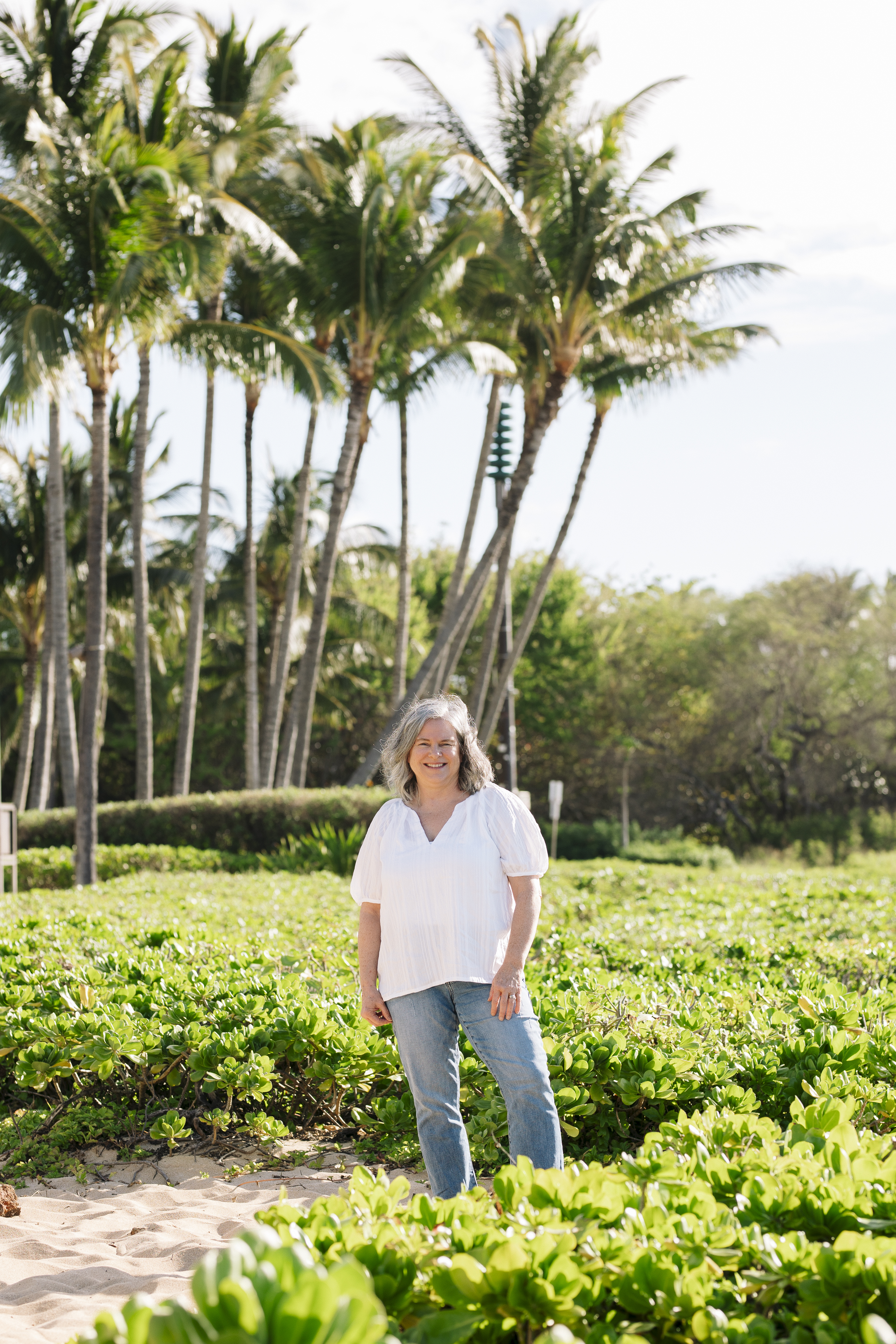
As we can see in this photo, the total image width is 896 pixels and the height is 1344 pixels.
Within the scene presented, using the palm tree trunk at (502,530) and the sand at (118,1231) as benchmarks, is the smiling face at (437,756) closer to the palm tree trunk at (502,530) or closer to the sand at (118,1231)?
the sand at (118,1231)

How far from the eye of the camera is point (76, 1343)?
4.87 ft

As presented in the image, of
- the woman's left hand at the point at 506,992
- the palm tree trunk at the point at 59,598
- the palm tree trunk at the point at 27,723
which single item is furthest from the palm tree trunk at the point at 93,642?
the palm tree trunk at the point at 27,723

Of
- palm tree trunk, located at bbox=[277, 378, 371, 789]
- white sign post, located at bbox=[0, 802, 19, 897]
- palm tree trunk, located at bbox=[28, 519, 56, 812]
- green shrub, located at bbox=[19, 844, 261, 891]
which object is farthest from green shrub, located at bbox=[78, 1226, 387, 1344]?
palm tree trunk, located at bbox=[28, 519, 56, 812]

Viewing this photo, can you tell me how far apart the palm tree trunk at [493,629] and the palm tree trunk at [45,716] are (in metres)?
8.06

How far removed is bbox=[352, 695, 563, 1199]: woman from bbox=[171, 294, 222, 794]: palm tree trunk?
51.3ft

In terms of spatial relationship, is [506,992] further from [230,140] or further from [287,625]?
[287,625]

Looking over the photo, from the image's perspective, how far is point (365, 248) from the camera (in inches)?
594

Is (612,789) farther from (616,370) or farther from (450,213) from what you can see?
(450,213)

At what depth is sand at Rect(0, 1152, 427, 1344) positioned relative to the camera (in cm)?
286

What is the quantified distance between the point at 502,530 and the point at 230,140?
7387mm

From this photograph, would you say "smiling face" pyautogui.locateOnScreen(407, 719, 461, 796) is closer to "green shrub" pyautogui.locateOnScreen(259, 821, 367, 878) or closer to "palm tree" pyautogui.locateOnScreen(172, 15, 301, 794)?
"green shrub" pyautogui.locateOnScreen(259, 821, 367, 878)

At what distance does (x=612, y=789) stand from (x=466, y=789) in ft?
95.4

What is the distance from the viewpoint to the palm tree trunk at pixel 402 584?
20016 millimetres

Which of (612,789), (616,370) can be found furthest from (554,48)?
(612,789)
